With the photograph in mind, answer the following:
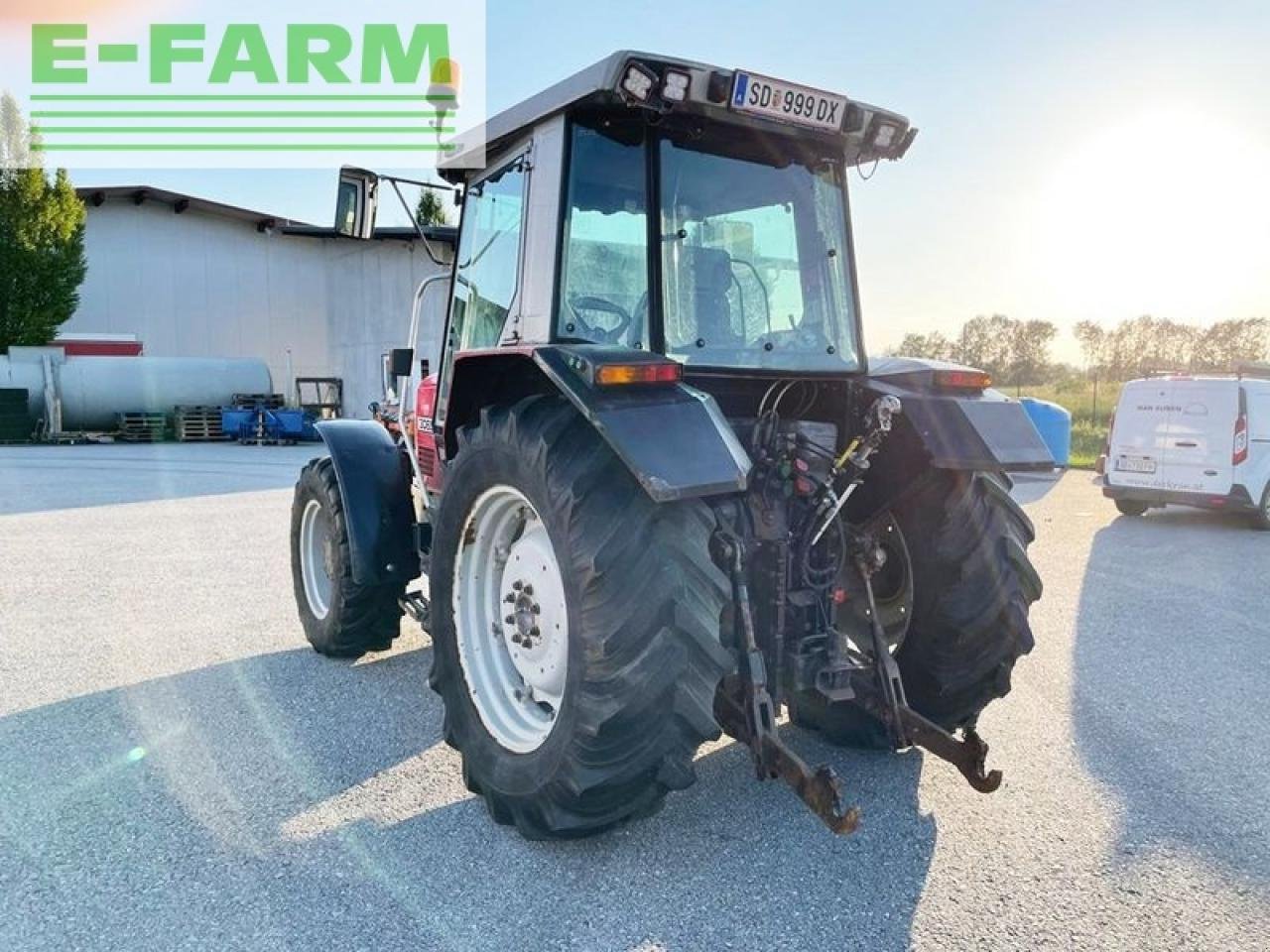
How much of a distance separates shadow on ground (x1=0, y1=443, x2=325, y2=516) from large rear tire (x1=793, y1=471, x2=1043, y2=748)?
37.1 feet

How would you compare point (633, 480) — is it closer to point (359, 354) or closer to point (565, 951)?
point (565, 951)

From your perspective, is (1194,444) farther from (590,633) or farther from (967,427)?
(590,633)

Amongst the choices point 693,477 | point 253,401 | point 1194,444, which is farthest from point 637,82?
point 253,401

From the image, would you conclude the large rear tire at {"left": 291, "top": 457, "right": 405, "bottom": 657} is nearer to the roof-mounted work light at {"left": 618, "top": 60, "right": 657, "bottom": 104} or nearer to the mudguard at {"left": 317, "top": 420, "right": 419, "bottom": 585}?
the mudguard at {"left": 317, "top": 420, "right": 419, "bottom": 585}

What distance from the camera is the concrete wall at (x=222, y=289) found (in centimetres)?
3014

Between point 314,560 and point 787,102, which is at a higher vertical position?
point 787,102

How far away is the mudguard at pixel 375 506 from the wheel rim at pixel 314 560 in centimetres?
62

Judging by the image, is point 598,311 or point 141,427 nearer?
point 598,311

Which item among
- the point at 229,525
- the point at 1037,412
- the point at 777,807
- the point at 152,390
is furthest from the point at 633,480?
the point at 152,390

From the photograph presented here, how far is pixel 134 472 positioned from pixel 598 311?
1575cm

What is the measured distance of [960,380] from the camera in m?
3.50

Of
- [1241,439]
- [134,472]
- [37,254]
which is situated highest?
[37,254]

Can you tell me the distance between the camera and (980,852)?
287cm

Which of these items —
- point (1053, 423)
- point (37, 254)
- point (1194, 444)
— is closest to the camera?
point (1194, 444)
